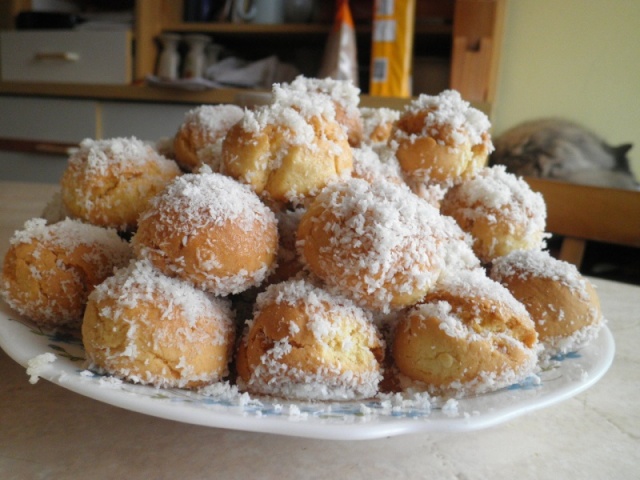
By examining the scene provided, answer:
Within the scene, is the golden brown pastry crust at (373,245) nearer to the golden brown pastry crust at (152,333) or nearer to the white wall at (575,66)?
the golden brown pastry crust at (152,333)

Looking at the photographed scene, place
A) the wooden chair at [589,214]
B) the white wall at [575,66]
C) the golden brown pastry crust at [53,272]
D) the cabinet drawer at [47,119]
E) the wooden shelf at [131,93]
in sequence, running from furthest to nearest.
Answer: the cabinet drawer at [47,119], the white wall at [575,66], the wooden shelf at [131,93], the wooden chair at [589,214], the golden brown pastry crust at [53,272]

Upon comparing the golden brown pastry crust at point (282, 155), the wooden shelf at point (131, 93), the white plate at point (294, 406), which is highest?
the wooden shelf at point (131, 93)

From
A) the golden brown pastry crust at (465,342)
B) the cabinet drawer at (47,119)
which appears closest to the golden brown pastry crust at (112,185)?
the golden brown pastry crust at (465,342)

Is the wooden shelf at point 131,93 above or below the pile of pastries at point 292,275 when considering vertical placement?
above

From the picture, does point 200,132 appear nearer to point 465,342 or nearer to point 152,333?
point 152,333

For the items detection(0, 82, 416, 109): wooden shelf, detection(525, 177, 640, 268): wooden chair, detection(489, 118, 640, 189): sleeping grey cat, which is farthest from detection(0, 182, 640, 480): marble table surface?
detection(489, 118, 640, 189): sleeping grey cat

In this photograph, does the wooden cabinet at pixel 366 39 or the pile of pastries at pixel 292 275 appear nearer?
the pile of pastries at pixel 292 275
